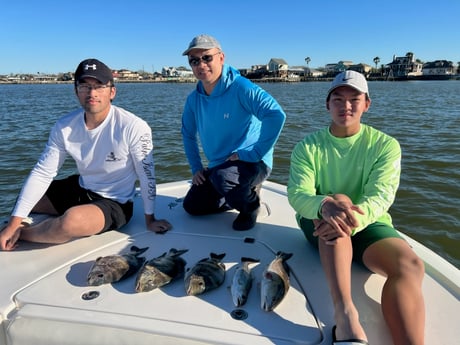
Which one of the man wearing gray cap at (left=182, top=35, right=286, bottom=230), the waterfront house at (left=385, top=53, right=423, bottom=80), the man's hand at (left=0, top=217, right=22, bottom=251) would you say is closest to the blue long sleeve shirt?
the man wearing gray cap at (left=182, top=35, right=286, bottom=230)

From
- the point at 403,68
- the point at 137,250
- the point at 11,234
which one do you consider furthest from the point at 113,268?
the point at 403,68

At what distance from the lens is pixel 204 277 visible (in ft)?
7.84

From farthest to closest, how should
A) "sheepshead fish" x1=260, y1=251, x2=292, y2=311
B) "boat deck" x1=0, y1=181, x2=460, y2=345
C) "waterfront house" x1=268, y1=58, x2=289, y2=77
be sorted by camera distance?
"waterfront house" x1=268, y1=58, x2=289, y2=77, "sheepshead fish" x1=260, y1=251, x2=292, y2=311, "boat deck" x1=0, y1=181, x2=460, y2=345

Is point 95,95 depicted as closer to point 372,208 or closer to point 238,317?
point 238,317

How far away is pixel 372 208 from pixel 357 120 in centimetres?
67

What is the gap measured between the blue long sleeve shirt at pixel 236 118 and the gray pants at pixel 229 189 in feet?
0.39

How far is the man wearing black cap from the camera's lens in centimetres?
295

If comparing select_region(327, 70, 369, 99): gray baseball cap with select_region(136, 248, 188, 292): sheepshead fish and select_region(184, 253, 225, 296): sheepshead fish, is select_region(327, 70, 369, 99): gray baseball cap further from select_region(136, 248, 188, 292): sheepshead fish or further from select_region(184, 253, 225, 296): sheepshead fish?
select_region(136, 248, 188, 292): sheepshead fish

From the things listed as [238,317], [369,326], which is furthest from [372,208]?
[238,317]

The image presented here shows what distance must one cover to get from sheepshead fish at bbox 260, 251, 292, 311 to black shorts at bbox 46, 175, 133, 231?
5.01 feet

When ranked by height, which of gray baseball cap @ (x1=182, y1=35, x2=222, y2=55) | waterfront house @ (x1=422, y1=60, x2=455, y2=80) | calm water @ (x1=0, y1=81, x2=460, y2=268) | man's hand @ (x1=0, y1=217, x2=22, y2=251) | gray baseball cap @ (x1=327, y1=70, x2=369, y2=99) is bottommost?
calm water @ (x1=0, y1=81, x2=460, y2=268)

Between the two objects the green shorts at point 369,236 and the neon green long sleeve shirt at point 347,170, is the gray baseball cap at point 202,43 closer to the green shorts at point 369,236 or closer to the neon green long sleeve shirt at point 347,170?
the neon green long sleeve shirt at point 347,170

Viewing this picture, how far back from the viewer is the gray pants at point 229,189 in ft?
11.3

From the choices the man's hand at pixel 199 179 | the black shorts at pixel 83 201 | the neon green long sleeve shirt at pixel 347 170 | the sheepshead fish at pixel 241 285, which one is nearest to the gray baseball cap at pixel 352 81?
the neon green long sleeve shirt at pixel 347 170
